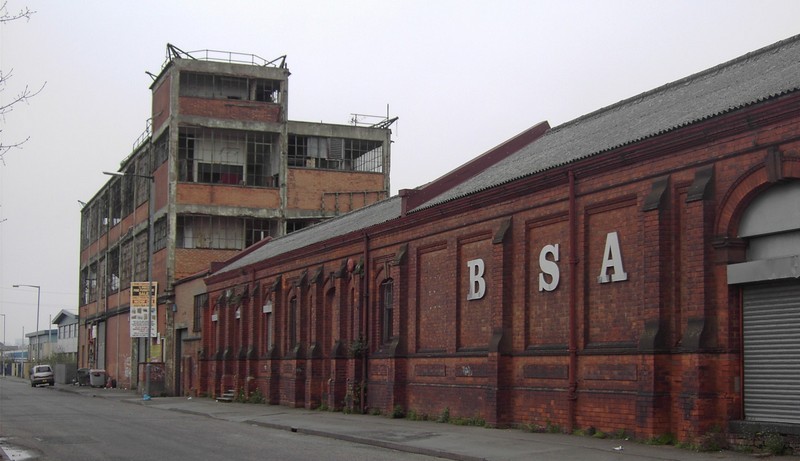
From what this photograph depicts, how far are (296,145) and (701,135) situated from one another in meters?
44.4

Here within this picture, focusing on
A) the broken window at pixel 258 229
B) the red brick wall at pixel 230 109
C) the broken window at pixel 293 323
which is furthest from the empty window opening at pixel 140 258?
the broken window at pixel 293 323

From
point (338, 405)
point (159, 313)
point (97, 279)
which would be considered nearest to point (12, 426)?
point (338, 405)

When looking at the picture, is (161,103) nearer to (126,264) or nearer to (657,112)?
(126,264)

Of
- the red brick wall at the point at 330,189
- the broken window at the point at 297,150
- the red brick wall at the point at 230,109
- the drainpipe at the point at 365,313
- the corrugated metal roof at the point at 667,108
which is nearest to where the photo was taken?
the corrugated metal roof at the point at 667,108

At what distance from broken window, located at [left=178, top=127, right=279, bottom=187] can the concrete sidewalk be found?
89.1 ft

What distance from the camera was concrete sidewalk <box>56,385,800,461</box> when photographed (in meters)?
16.5

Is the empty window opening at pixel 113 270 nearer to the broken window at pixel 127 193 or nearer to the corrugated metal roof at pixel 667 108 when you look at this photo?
the broken window at pixel 127 193

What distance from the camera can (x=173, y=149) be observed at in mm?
55188

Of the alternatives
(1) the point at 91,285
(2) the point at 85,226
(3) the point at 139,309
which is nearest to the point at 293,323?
(3) the point at 139,309

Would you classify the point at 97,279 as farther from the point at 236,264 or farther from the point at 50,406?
the point at 50,406

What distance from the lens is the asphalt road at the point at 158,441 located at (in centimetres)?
1792

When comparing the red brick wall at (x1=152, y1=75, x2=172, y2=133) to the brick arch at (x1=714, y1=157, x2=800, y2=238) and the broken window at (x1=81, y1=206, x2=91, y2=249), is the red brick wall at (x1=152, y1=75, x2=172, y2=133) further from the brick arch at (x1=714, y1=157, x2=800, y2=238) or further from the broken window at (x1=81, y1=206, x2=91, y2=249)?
the brick arch at (x1=714, y1=157, x2=800, y2=238)

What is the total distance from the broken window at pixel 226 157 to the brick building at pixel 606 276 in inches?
942

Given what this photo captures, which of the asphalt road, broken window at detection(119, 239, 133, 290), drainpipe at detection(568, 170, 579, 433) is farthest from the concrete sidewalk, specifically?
broken window at detection(119, 239, 133, 290)
